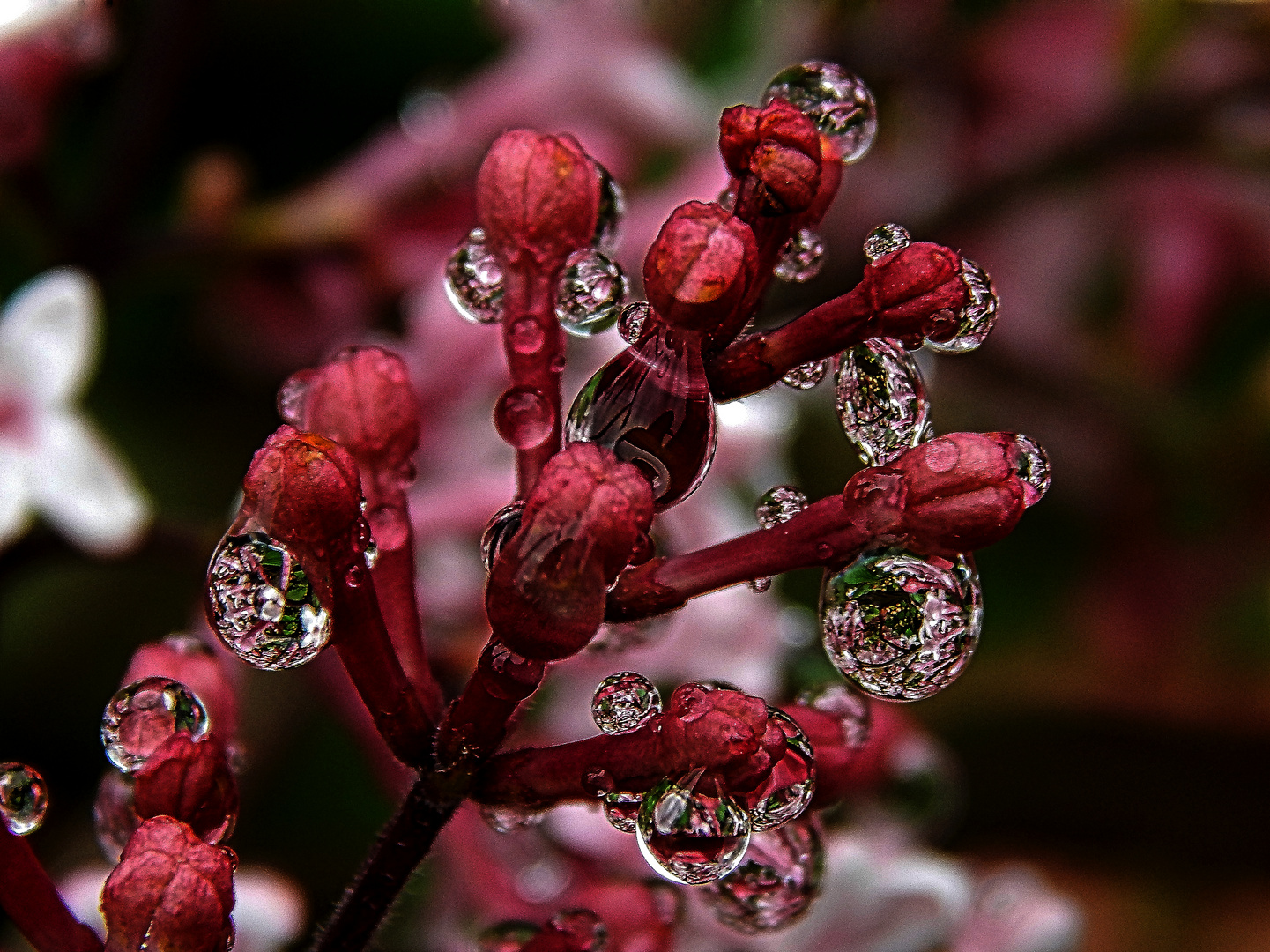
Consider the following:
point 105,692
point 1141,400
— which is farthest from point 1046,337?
point 105,692

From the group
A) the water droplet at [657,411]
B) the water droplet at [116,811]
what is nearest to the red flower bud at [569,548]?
the water droplet at [657,411]

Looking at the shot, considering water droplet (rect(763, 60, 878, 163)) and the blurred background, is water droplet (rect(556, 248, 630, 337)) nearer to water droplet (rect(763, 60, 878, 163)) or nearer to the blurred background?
water droplet (rect(763, 60, 878, 163))

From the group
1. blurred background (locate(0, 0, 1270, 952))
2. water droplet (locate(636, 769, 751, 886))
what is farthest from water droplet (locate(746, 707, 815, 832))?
blurred background (locate(0, 0, 1270, 952))

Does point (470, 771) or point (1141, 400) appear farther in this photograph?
point (1141, 400)

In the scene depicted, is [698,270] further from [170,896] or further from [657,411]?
[170,896]

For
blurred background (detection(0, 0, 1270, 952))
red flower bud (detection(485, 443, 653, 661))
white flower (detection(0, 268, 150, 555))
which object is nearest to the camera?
red flower bud (detection(485, 443, 653, 661))

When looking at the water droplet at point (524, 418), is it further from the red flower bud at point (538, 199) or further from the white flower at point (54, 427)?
the white flower at point (54, 427)

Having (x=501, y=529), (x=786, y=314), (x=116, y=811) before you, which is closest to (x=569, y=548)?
(x=501, y=529)

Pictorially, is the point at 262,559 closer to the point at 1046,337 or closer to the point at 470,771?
the point at 470,771
